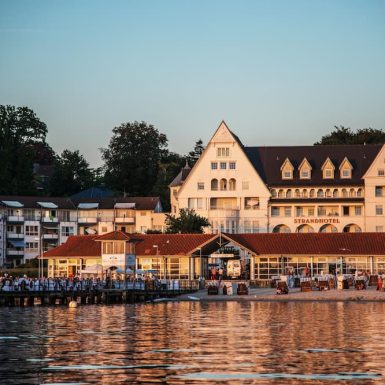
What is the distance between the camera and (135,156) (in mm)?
185875

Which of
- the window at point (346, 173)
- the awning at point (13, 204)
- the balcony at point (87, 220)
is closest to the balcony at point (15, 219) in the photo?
the awning at point (13, 204)

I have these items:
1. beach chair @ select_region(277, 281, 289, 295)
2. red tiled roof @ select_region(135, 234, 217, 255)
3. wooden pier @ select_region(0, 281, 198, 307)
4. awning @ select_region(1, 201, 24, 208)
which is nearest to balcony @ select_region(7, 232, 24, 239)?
awning @ select_region(1, 201, 24, 208)

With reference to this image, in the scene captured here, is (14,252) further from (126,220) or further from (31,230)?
(126,220)

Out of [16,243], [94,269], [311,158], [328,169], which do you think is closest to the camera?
[94,269]

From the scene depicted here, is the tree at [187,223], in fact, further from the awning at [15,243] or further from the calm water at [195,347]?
the calm water at [195,347]

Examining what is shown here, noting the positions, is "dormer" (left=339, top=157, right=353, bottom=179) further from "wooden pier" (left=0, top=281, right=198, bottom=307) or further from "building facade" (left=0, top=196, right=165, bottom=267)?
"wooden pier" (left=0, top=281, right=198, bottom=307)

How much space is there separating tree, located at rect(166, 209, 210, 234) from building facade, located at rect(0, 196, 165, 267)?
28.3m

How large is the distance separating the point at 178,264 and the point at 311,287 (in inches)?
675

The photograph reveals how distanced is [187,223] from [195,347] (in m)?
81.9

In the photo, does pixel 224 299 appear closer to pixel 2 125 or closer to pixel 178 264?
pixel 178 264

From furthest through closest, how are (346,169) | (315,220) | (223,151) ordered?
(223,151), (315,220), (346,169)

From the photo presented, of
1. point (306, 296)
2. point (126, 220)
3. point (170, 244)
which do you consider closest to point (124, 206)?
point (126, 220)

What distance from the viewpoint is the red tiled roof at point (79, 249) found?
11331cm

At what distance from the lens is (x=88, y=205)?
169375 mm
